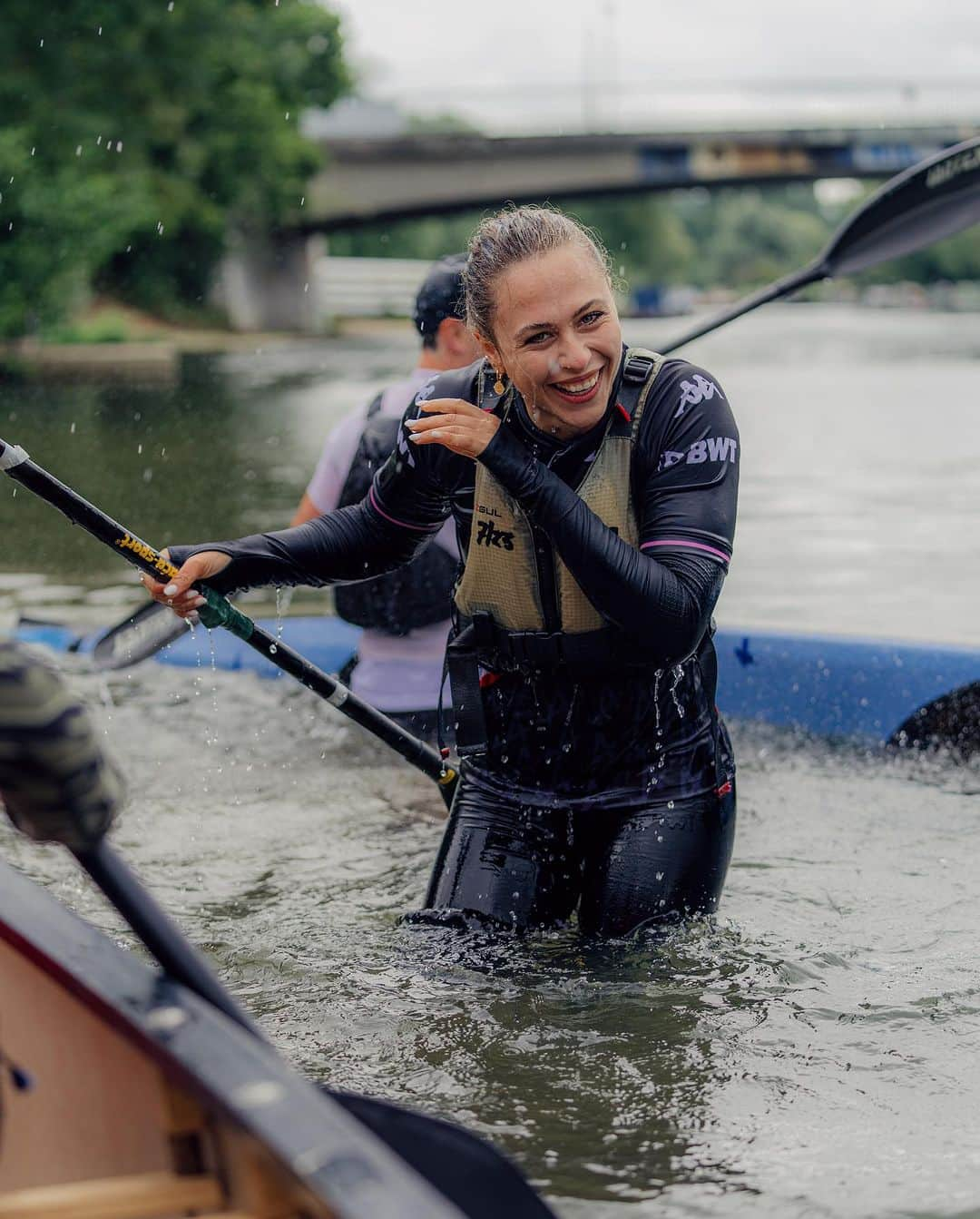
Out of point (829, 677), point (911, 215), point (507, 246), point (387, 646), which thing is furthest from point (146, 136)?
point (507, 246)

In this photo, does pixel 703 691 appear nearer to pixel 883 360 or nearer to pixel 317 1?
pixel 883 360

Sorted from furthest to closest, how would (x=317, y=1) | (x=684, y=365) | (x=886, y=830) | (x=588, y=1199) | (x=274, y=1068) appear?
(x=317, y=1), (x=886, y=830), (x=684, y=365), (x=588, y=1199), (x=274, y=1068)

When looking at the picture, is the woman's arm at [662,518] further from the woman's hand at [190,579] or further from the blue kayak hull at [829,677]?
the blue kayak hull at [829,677]

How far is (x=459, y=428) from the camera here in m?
2.87

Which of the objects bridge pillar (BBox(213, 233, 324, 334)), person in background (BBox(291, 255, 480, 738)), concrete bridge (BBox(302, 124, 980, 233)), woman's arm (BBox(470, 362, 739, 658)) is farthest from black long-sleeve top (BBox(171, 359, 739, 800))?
bridge pillar (BBox(213, 233, 324, 334))

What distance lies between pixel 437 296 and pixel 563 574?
5.82ft

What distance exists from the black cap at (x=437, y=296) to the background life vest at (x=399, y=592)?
0.25 m

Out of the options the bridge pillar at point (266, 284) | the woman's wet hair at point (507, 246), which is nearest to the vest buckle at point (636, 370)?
the woman's wet hair at point (507, 246)

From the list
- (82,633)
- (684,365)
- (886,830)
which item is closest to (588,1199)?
(684,365)

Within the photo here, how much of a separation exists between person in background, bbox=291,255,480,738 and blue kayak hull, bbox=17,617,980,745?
0.91 m

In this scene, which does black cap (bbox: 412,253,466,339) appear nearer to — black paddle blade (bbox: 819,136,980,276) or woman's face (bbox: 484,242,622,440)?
woman's face (bbox: 484,242,622,440)

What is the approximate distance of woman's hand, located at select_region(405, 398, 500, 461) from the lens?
2854 millimetres

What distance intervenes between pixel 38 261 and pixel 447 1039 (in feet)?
75.7

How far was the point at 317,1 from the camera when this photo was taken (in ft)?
137
